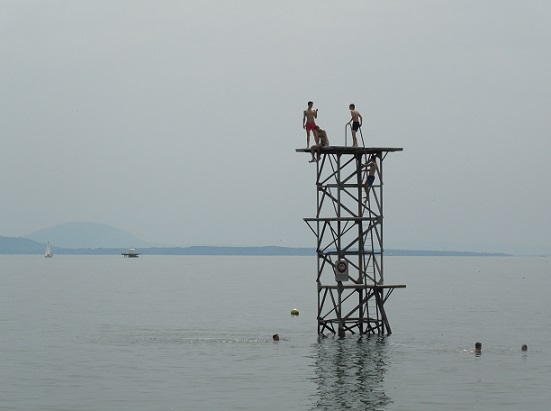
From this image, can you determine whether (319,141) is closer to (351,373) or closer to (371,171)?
(371,171)

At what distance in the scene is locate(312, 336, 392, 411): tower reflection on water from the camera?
33297mm

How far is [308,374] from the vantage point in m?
39.5

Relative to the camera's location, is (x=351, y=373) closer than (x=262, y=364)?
Yes

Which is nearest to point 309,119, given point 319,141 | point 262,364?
point 319,141

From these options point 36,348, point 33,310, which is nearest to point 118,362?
point 36,348

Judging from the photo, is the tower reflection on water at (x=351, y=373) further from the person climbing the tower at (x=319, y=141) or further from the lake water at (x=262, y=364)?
the person climbing the tower at (x=319, y=141)

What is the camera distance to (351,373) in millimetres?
39062

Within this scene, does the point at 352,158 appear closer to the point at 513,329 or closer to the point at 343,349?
the point at 343,349

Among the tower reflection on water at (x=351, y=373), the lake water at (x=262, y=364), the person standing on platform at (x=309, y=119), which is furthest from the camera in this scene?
the person standing on platform at (x=309, y=119)

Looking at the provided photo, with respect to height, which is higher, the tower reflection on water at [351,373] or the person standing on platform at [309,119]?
the person standing on platform at [309,119]

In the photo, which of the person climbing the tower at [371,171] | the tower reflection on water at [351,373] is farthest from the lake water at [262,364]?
the person climbing the tower at [371,171]

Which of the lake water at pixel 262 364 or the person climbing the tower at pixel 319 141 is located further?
the person climbing the tower at pixel 319 141

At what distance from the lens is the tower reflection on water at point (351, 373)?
109ft

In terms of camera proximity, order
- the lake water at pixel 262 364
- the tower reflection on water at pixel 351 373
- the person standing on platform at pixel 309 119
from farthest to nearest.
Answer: the person standing on platform at pixel 309 119, the lake water at pixel 262 364, the tower reflection on water at pixel 351 373
